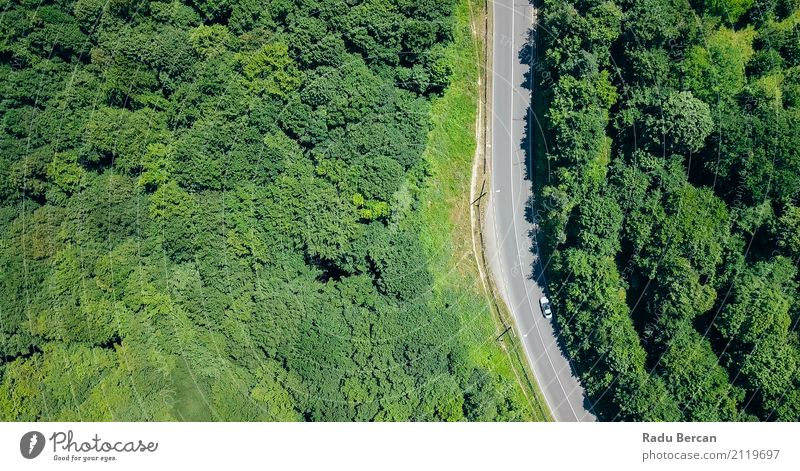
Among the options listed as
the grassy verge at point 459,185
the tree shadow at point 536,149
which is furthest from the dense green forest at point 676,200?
the grassy verge at point 459,185

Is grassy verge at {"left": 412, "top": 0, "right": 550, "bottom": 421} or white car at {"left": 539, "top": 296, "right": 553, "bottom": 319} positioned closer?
white car at {"left": 539, "top": 296, "right": 553, "bottom": 319}

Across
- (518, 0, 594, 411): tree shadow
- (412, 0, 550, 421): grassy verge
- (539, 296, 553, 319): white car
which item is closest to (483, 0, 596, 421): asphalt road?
(518, 0, 594, 411): tree shadow

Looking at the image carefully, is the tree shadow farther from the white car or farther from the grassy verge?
the grassy verge

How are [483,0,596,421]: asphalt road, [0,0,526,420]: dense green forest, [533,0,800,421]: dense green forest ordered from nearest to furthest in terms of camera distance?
[533,0,800,421]: dense green forest, [0,0,526,420]: dense green forest, [483,0,596,421]: asphalt road

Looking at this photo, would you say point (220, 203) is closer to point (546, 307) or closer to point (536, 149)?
point (536, 149)

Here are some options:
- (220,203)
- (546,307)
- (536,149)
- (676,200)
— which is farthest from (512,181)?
(220,203)

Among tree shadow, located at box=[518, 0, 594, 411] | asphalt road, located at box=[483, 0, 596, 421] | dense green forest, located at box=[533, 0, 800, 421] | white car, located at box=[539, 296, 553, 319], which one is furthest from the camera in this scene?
asphalt road, located at box=[483, 0, 596, 421]

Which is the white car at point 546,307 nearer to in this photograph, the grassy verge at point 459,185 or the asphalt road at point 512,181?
the asphalt road at point 512,181
